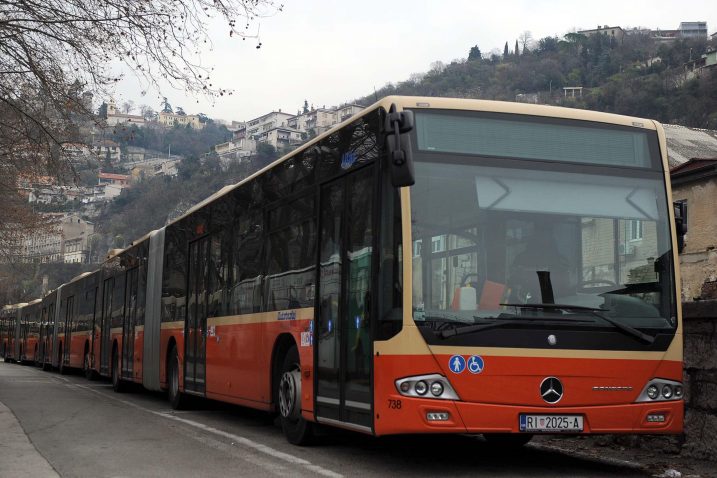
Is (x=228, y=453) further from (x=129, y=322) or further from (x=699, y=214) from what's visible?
(x=699, y=214)

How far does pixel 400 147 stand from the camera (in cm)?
737

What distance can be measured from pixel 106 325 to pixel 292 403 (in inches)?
557

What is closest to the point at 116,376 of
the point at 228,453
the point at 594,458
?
the point at 228,453

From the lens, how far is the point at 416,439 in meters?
10.7

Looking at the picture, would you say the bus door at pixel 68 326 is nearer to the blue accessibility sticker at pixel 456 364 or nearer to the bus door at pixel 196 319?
the bus door at pixel 196 319

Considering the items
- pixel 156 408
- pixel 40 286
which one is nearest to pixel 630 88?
pixel 40 286

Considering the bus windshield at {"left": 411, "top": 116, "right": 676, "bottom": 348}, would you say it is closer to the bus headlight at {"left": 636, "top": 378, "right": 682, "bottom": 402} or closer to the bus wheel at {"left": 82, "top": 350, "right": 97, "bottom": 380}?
the bus headlight at {"left": 636, "top": 378, "right": 682, "bottom": 402}

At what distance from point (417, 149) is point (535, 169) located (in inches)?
39.8

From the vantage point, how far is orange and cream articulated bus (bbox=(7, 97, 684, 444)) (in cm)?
741

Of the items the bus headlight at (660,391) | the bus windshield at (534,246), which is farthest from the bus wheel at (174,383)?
the bus headlight at (660,391)

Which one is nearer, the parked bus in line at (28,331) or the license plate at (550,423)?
the license plate at (550,423)

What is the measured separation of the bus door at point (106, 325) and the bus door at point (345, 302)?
46.2 ft

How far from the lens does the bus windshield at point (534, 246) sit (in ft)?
24.6

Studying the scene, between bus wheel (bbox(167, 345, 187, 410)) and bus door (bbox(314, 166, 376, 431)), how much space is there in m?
6.67
